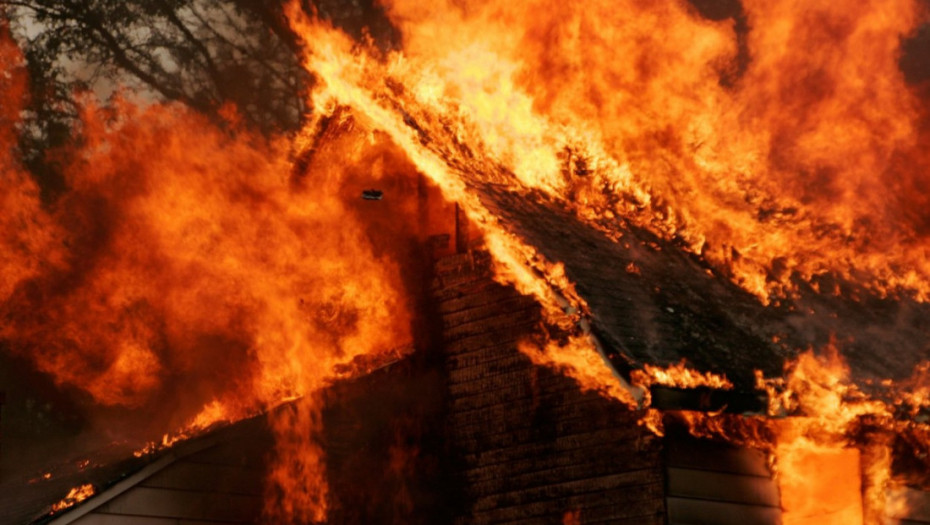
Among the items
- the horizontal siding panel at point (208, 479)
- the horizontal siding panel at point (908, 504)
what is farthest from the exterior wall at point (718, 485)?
the horizontal siding panel at point (208, 479)

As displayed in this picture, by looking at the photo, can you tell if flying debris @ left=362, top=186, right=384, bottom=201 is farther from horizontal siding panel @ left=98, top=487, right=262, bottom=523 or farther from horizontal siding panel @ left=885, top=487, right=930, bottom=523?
horizontal siding panel @ left=885, top=487, right=930, bottom=523

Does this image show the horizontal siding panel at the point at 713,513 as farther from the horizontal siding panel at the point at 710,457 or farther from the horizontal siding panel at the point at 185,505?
the horizontal siding panel at the point at 185,505

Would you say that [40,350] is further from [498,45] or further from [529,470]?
[529,470]

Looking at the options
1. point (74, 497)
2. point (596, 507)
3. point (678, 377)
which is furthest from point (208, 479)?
point (678, 377)

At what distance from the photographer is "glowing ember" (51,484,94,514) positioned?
382 inches

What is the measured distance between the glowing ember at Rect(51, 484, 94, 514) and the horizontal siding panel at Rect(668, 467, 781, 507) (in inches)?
200

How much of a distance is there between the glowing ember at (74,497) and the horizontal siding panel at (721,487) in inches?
200

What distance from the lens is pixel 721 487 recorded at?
9531 mm

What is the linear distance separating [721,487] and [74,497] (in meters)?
5.68

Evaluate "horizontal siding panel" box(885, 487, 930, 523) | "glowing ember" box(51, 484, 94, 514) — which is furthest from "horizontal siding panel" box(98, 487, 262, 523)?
"horizontal siding panel" box(885, 487, 930, 523)

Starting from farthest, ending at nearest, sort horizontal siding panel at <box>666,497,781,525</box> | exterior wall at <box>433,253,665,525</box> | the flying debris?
the flying debris < exterior wall at <box>433,253,665,525</box> < horizontal siding panel at <box>666,497,781,525</box>

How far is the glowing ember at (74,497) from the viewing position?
31.8ft

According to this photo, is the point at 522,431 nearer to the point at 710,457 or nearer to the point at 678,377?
the point at 710,457

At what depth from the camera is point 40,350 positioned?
68.3 ft
